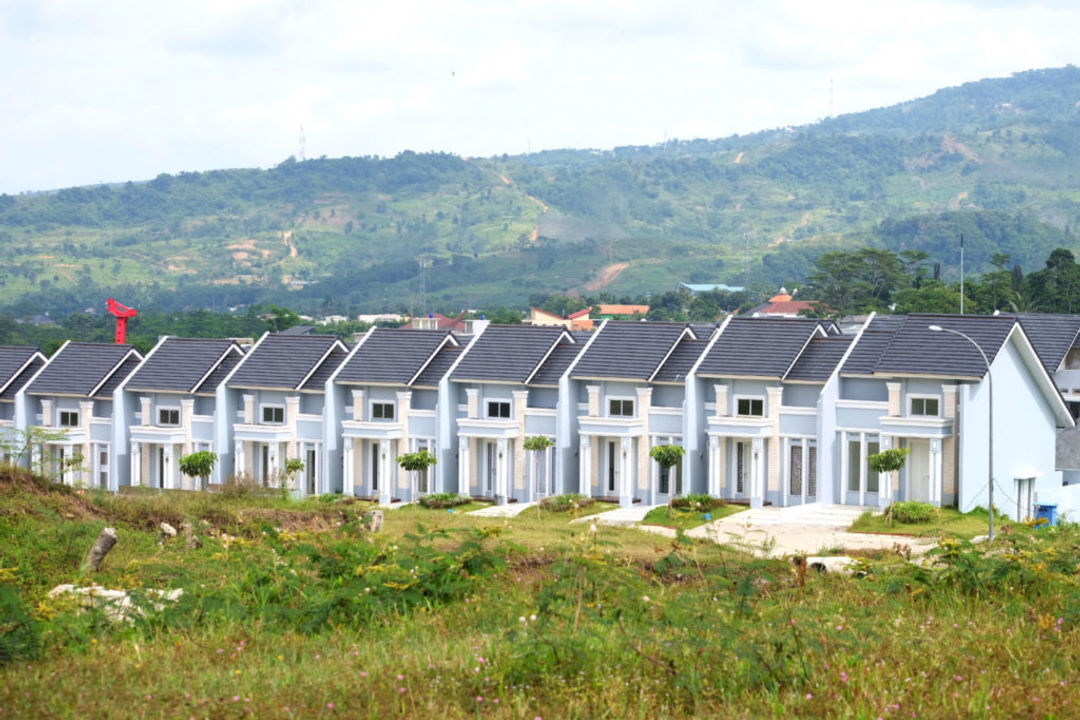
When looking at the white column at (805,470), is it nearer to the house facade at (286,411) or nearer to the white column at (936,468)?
the white column at (936,468)

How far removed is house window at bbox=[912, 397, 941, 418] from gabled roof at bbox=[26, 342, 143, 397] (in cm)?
2569

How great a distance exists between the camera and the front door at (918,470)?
111 ft

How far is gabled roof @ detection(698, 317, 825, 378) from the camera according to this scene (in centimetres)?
3650

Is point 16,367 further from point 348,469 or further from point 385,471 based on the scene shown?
point 385,471

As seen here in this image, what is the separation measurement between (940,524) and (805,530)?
3330mm

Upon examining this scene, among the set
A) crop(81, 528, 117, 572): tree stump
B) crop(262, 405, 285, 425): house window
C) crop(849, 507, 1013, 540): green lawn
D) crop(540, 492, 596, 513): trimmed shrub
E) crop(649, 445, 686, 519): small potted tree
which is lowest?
crop(540, 492, 596, 513): trimmed shrub

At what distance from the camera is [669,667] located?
11070 mm

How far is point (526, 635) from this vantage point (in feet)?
37.6

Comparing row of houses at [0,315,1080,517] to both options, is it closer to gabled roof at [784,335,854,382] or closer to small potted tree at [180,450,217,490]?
gabled roof at [784,335,854,382]

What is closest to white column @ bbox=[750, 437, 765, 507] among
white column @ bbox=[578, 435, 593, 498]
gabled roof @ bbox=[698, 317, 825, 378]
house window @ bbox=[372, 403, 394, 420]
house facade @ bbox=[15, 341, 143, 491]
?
gabled roof @ bbox=[698, 317, 825, 378]

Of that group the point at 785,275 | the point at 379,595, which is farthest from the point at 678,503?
the point at 785,275

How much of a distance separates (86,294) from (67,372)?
149111mm

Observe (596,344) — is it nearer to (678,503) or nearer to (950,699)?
(678,503)

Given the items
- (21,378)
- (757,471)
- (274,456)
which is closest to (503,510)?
(757,471)
